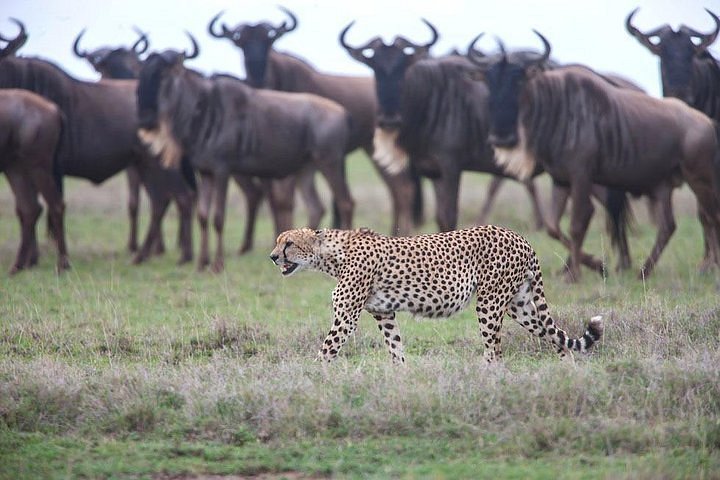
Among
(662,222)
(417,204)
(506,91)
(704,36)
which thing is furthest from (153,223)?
(704,36)

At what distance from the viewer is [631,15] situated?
1343 cm

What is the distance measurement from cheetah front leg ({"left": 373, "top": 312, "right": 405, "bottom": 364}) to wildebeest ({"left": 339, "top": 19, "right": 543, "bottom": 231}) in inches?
231

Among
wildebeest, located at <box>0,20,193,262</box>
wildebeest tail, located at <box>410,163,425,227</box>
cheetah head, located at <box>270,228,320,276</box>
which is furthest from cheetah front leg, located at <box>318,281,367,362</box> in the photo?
wildebeest tail, located at <box>410,163,425,227</box>

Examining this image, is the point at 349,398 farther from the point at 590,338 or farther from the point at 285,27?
the point at 285,27

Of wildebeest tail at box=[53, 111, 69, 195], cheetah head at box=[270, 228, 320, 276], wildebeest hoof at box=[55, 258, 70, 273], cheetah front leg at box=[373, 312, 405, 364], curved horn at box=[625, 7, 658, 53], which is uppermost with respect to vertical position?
curved horn at box=[625, 7, 658, 53]

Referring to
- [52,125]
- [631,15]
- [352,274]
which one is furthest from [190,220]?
[352,274]

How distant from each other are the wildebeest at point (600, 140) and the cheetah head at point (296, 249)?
485cm

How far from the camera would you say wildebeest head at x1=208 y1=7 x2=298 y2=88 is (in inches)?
610

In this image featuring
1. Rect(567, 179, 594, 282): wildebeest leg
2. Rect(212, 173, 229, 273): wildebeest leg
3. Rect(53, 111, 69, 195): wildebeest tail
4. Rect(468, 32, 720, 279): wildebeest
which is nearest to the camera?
Rect(567, 179, 594, 282): wildebeest leg

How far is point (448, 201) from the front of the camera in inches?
527

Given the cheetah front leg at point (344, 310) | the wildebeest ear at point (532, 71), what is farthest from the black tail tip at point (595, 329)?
the wildebeest ear at point (532, 71)

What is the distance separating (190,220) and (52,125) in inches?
93.8

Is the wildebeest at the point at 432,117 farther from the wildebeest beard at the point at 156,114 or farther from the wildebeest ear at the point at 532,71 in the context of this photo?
the wildebeest beard at the point at 156,114

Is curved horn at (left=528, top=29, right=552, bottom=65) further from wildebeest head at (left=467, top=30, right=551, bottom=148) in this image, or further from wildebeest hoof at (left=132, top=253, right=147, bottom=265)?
wildebeest hoof at (left=132, top=253, right=147, bottom=265)
